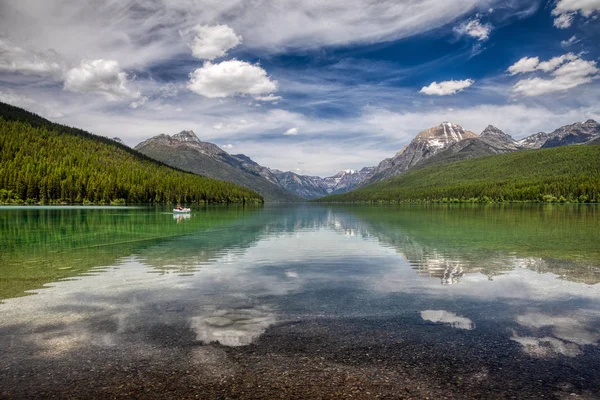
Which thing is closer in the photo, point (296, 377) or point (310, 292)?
point (296, 377)

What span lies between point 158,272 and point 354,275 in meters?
13.8

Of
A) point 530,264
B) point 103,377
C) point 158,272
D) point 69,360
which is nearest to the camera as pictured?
point 103,377

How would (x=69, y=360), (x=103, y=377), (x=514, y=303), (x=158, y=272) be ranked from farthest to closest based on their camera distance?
(x=158, y=272) < (x=514, y=303) < (x=69, y=360) < (x=103, y=377)

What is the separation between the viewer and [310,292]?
21.5 meters

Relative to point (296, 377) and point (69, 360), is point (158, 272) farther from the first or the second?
point (296, 377)

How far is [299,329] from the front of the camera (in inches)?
583

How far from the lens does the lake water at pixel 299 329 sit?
33.4ft

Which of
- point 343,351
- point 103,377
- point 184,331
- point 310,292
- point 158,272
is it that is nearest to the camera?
point 103,377

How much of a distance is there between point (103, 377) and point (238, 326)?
17.9 feet

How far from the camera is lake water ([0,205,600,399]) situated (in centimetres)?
1020

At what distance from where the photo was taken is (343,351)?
12453 millimetres

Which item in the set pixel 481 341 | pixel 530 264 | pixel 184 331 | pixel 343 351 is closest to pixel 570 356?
pixel 481 341

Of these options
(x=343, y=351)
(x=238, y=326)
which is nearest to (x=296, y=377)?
(x=343, y=351)

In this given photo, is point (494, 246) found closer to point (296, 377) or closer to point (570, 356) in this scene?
point (570, 356)
